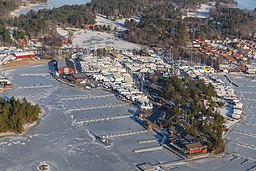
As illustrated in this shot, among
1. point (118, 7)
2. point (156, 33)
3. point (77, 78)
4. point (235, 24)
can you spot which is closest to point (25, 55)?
point (77, 78)

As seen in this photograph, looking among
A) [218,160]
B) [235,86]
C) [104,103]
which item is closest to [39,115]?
[104,103]

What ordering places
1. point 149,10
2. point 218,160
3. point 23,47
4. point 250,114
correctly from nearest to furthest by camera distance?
point 218,160 → point 250,114 → point 23,47 → point 149,10

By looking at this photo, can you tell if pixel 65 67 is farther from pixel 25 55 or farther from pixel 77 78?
pixel 25 55

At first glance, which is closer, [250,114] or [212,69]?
[250,114]

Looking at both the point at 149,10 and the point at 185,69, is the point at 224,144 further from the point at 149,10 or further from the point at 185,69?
the point at 149,10

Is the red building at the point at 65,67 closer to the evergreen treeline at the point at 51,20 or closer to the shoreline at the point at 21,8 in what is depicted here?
the evergreen treeline at the point at 51,20

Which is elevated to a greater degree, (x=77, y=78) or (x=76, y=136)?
(x=77, y=78)

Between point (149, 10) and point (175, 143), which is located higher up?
point (149, 10)
